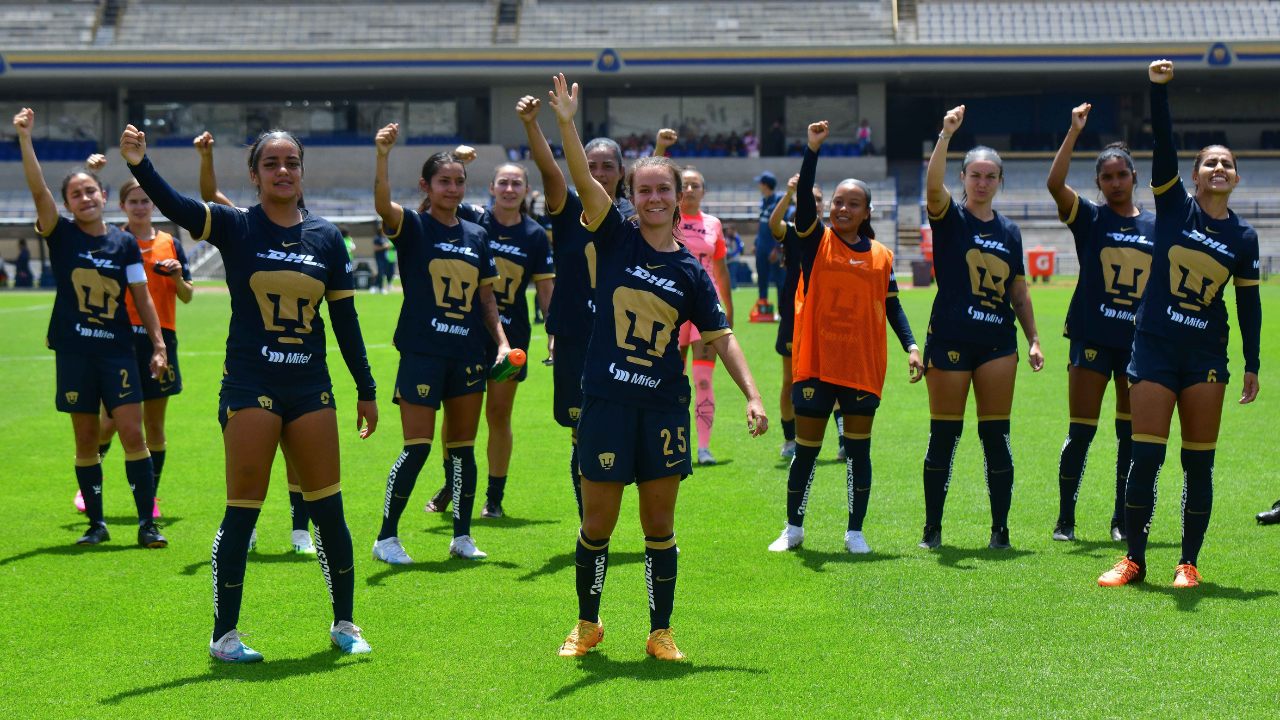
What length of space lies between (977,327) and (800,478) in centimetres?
133

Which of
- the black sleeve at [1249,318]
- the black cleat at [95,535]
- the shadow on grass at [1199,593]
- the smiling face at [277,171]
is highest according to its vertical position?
the smiling face at [277,171]

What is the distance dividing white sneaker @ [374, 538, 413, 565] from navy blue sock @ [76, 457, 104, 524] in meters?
1.85

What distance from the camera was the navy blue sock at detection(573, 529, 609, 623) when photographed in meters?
4.88

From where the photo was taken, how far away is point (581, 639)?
494 cm

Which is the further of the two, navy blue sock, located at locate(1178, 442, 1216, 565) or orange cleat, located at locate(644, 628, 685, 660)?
navy blue sock, located at locate(1178, 442, 1216, 565)

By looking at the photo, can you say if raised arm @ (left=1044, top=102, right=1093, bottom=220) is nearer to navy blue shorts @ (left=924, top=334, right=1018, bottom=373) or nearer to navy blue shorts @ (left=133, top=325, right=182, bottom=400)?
navy blue shorts @ (left=924, top=334, right=1018, bottom=373)

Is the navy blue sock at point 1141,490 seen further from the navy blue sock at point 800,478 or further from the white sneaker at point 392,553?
the white sneaker at point 392,553

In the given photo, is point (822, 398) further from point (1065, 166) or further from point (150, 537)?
point (150, 537)

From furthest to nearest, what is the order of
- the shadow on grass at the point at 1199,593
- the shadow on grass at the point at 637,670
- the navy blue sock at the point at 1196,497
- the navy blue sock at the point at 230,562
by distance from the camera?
the navy blue sock at the point at 1196,497, the shadow on grass at the point at 1199,593, the navy blue sock at the point at 230,562, the shadow on grass at the point at 637,670

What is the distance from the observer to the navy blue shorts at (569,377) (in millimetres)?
6793

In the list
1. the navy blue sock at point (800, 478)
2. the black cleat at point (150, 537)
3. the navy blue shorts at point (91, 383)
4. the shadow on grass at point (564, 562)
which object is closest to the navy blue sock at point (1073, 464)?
the navy blue sock at point (800, 478)

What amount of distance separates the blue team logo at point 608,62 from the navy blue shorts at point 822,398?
40.8 m

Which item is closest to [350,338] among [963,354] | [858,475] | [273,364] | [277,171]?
[273,364]

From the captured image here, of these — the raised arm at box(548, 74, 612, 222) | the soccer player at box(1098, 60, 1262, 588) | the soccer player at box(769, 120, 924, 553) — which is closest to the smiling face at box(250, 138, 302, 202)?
the raised arm at box(548, 74, 612, 222)
